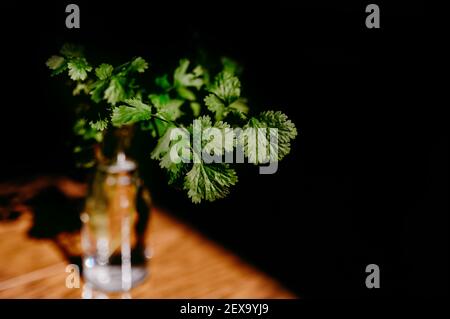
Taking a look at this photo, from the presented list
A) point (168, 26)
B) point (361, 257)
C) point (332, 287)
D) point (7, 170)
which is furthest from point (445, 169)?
point (7, 170)

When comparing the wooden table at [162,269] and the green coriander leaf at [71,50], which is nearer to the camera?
the green coriander leaf at [71,50]

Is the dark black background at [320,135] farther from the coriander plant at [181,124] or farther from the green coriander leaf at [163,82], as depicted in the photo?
the coriander plant at [181,124]

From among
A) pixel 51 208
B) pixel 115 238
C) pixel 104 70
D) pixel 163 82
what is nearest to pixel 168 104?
pixel 163 82

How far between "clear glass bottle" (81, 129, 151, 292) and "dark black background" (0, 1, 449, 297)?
310mm

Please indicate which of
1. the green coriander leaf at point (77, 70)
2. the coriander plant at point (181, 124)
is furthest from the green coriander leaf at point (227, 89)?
the green coriander leaf at point (77, 70)

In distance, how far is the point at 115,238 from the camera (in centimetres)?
107

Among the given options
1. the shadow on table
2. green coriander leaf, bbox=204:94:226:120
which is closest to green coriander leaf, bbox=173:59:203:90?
green coriander leaf, bbox=204:94:226:120

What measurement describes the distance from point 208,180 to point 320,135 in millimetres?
1286

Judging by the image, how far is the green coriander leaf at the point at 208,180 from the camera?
63 cm

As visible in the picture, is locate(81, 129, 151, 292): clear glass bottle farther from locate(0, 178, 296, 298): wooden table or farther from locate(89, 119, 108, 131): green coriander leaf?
locate(89, 119, 108, 131): green coriander leaf

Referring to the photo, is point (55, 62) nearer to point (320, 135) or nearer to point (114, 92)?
point (114, 92)

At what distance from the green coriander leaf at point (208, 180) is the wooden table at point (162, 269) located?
0.49 m
